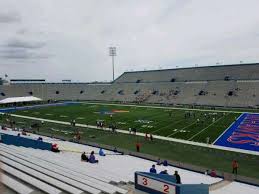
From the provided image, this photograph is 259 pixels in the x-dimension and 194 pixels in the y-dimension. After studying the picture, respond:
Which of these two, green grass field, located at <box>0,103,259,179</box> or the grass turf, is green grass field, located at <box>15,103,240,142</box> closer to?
green grass field, located at <box>0,103,259,179</box>

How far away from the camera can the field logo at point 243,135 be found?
2558 centimetres

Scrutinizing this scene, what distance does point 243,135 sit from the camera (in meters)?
29.6

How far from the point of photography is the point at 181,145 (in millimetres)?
25484

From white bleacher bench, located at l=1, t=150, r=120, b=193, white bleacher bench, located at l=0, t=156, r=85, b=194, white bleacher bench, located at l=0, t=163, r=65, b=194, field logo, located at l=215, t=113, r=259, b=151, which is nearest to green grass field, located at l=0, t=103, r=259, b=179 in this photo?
field logo, located at l=215, t=113, r=259, b=151

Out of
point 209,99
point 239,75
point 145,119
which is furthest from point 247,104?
point 145,119

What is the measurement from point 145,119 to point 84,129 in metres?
9.51

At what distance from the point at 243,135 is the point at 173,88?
A: 132 feet

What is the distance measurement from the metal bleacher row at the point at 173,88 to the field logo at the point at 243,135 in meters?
17.0

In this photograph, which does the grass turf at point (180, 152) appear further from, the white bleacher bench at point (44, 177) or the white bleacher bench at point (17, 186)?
the white bleacher bench at point (17, 186)

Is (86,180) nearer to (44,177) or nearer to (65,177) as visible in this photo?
(65,177)

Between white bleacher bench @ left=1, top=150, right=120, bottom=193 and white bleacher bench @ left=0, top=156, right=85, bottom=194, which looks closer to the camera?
white bleacher bench @ left=0, top=156, right=85, bottom=194

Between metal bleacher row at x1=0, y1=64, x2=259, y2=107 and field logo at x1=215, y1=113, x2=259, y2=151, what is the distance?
1696 centimetres

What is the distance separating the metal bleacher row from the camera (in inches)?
2315

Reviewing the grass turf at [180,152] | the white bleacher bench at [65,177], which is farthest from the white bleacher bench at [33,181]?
the grass turf at [180,152]
